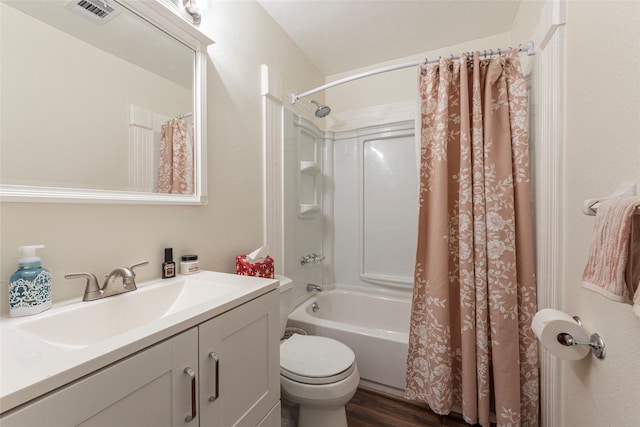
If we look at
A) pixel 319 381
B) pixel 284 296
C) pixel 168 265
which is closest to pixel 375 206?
pixel 284 296

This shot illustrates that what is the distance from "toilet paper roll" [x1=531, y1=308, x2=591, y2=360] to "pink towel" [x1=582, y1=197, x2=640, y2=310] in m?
0.37

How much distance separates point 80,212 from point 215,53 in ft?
3.07

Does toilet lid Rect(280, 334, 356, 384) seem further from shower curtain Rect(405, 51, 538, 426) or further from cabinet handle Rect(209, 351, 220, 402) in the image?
cabinet handle Rect(209, 351, 220, 402)

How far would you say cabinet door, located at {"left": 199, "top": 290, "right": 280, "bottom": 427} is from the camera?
2.21ft

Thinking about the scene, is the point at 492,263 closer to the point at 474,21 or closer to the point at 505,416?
the point at 505,416

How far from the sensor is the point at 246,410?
0.79m

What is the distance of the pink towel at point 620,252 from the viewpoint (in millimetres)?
520

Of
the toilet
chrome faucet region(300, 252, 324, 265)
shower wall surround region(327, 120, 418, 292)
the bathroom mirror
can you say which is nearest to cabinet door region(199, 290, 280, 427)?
the toilet

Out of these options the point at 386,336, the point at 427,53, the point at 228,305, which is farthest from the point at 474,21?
the point at 228,305

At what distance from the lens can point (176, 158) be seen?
3.68 feet

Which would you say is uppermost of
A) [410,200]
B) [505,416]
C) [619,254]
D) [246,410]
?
[410,200]

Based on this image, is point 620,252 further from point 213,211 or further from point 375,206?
point 375,206

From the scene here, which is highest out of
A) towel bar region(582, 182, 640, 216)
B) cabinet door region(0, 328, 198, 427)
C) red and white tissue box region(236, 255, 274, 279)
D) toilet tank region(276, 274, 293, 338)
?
towel bar region(582, 182, 640, 216)

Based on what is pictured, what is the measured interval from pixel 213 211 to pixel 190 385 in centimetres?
81
